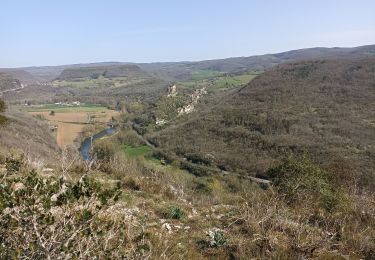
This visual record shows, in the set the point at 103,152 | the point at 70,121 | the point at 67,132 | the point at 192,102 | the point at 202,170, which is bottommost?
the point at 202,170

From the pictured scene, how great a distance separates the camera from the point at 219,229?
23.1 ft

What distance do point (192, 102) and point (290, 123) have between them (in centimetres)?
5894

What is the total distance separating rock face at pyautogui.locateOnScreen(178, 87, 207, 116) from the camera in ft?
425

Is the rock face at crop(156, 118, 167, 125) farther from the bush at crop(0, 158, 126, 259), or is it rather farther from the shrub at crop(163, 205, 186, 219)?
the bush at crop(0, 158, 126, 259)

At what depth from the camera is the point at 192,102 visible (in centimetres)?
13862

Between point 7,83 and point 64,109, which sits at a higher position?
point 7,83

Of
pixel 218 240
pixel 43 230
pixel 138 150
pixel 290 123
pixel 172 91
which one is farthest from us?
pixel 172 91

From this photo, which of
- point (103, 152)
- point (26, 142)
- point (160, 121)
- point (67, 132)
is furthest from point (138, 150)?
point (26, 142)

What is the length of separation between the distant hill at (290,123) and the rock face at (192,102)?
1409 centimetres

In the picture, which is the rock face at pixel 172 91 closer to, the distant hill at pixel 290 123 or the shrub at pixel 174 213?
the distant hill at pixel 290 123

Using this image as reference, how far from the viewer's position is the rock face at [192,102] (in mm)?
129600

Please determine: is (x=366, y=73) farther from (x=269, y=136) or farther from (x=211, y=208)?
(x=211, y=208)

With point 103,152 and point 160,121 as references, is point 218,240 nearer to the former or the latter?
point 103,152

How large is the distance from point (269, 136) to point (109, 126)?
48751 mm
